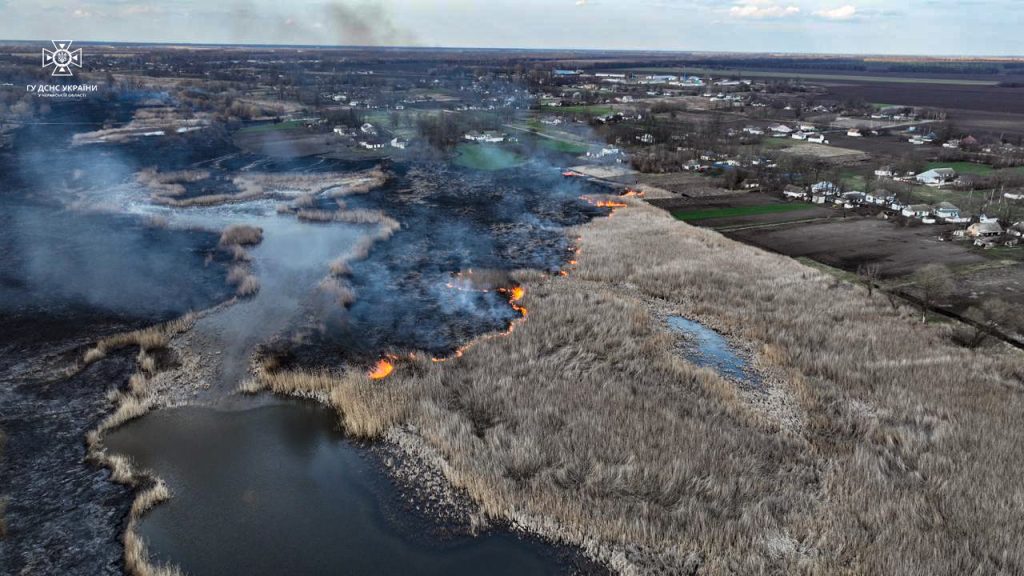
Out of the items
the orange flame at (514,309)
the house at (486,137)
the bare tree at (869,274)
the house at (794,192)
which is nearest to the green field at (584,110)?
the house at (486,137)

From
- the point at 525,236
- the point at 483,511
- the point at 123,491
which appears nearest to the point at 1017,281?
the point at 525,236

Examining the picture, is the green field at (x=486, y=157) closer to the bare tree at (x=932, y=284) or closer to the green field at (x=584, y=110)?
the green field at (x=584, y=110)

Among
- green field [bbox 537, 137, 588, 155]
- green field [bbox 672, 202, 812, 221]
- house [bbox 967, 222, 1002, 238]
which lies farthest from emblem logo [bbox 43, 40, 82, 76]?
house [bbox 967, 222, 1002, 238]

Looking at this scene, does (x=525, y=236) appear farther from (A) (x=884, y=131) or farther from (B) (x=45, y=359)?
(A) (x=884, y=131)

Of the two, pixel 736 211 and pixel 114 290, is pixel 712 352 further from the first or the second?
pixel 736 211

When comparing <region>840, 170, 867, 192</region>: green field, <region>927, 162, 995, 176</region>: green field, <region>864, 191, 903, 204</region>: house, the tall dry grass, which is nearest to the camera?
the tall dry grass

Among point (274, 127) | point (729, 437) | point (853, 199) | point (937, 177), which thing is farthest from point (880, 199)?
point (274, 127)

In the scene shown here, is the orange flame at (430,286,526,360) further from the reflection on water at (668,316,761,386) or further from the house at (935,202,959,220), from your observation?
the house at (935,202,959,220)
